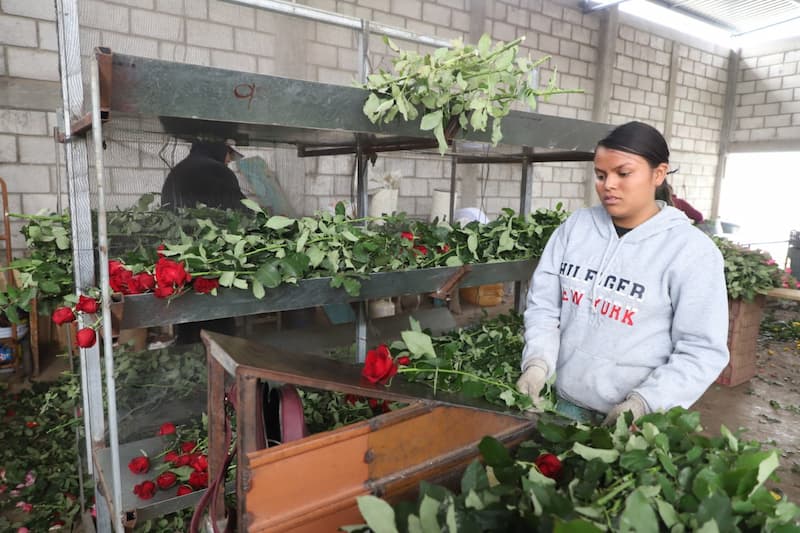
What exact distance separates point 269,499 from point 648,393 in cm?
106

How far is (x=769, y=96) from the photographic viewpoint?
9.92 m

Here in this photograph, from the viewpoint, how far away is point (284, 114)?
1.64m

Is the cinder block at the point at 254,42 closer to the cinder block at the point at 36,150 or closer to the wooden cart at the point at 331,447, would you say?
the cinder block at the point at 36,150

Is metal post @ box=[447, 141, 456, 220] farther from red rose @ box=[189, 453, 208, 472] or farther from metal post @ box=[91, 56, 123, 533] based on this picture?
metal post @ box=[91, 56, 123, 533]

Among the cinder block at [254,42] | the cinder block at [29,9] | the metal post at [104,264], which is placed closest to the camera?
the metal post at [104,264]

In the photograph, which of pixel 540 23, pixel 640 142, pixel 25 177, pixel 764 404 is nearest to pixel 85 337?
pixel 640 142

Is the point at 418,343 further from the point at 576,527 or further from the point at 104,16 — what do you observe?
the point at 104,16

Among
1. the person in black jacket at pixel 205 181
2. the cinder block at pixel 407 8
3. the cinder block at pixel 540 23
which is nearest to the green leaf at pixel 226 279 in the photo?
the person in black jacket at pixel 205 181

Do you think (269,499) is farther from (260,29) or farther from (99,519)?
(260,29)

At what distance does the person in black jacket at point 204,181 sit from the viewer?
6.68ft

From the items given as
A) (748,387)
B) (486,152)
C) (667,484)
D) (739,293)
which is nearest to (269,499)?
(667,484)

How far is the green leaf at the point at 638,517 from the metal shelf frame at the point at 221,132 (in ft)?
4.53

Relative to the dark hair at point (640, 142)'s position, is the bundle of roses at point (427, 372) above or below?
below

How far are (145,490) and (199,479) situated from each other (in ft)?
0.56
